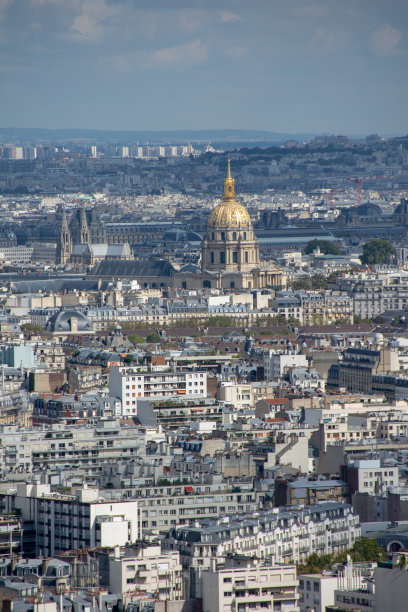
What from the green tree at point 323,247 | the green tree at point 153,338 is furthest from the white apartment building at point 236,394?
the green tree at point 323,247

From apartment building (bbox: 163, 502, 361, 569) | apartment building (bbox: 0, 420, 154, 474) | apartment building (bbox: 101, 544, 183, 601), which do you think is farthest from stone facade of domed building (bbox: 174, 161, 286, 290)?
apartment building (bbox: 101, 544, 183, 601)

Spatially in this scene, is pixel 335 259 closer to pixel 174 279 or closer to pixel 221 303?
pixel 174 279

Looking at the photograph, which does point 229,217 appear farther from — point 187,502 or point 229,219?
point 187,502

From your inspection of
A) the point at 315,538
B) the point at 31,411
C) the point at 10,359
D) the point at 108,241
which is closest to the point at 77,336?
the point at 10,359

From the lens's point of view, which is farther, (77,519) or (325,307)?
(325,307)

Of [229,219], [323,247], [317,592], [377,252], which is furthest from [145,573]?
[323,247]

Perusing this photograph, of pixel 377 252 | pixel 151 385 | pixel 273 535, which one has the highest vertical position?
pixel 273 535

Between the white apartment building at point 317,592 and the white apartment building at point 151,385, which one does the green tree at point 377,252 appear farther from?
the white apartment building at point 317,592
